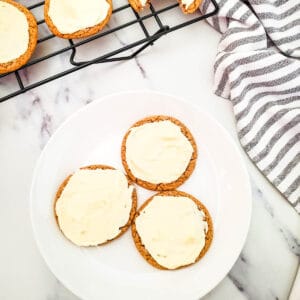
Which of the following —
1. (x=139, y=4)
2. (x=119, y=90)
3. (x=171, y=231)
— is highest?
(x=139, y=4)

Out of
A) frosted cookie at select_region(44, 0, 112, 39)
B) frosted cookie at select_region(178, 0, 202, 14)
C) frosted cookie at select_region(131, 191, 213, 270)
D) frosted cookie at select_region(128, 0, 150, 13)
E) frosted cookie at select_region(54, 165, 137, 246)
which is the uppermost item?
frosted cookie at select_region(44, 0, 112, 39)

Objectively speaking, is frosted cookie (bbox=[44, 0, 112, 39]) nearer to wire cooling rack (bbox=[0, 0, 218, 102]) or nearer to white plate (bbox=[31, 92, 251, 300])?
wire cooling rack (bbox=[0, 0, 218, 102])

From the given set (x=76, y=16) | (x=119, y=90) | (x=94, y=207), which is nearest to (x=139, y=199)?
(x=94, y=207)

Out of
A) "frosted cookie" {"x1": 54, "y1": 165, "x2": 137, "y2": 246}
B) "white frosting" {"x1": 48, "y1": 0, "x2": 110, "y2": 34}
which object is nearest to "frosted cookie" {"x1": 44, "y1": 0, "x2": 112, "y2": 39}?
"white frosting" {"x1": 48, "y1": 0, "x2": 110, "y2": 34}

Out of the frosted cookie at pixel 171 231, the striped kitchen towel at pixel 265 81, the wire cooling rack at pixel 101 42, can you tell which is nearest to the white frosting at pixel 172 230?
the frosted cookie at pixel 171 231

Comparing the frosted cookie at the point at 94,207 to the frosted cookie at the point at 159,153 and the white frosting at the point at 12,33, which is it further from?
the white frosting at the point at 12,33

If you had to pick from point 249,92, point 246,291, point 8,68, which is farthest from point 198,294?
point 8,68

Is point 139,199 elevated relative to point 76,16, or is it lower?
lower

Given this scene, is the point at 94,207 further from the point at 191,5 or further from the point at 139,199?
the point at 191,5
